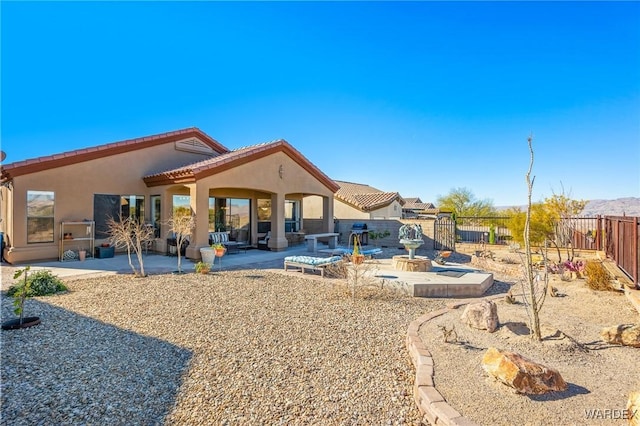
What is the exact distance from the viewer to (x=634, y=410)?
2.86 m

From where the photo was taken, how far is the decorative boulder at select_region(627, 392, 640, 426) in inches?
108

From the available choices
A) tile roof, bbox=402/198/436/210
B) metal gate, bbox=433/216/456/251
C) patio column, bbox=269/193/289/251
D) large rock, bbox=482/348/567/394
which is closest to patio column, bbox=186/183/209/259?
patio column, bbox=269/193/289/251

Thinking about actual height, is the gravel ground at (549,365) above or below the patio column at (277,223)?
below

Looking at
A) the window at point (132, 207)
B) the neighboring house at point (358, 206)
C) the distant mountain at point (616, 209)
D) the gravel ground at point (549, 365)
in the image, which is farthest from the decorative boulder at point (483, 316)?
the distant mountain at point (616, 209)

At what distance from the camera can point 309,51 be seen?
1461 cm

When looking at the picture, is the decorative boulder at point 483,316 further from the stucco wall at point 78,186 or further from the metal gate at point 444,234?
the stucco wall at point 78,186

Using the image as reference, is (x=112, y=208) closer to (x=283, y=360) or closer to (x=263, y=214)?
(x=263, y=214)

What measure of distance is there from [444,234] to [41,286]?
1788 centimetres

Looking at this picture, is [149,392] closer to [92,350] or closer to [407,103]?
[92,350]

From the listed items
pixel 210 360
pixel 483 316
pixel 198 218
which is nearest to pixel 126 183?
pixel 198 218

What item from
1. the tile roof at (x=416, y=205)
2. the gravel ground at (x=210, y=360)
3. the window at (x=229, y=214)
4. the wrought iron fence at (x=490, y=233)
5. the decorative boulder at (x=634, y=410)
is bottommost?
the gravel ground at (x=210, y=360)

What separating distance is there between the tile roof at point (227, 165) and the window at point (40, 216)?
148 inches

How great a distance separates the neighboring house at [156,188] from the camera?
12242 millimetres

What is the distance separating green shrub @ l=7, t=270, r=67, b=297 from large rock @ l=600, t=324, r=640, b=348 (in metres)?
11.7
